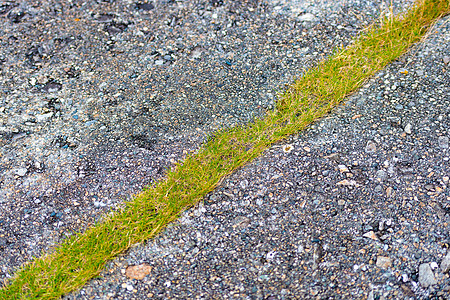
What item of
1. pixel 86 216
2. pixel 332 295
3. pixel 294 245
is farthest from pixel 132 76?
pixel 332 295

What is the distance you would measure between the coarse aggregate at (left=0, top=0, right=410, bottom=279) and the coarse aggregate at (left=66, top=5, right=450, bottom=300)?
1.88 ft

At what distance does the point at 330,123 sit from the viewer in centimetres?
359

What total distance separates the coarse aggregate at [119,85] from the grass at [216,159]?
0.14 meters

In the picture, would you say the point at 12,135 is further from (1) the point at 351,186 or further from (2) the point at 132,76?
(1) the point at 351,186

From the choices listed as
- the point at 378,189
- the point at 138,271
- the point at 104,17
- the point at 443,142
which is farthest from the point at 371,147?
the point at 104,17

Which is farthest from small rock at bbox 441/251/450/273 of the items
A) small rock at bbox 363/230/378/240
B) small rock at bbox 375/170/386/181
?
small rock at bbox 375/170/386/181

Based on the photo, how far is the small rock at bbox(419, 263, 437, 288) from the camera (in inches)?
101

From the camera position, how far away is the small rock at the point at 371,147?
335 cm

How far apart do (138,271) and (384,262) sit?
5.44ft

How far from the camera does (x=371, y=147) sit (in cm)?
337

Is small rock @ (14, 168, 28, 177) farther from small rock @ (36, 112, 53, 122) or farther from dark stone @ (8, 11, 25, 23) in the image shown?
dark stone @ (8, 11, 25, 23)

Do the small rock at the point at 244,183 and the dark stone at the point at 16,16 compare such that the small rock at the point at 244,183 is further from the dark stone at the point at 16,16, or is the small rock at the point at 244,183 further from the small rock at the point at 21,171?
the dark stone at the point at 16,16

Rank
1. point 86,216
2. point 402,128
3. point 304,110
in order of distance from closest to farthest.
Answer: point 86,216 < point 402,128 < point 304,110

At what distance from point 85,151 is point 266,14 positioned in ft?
8.55
